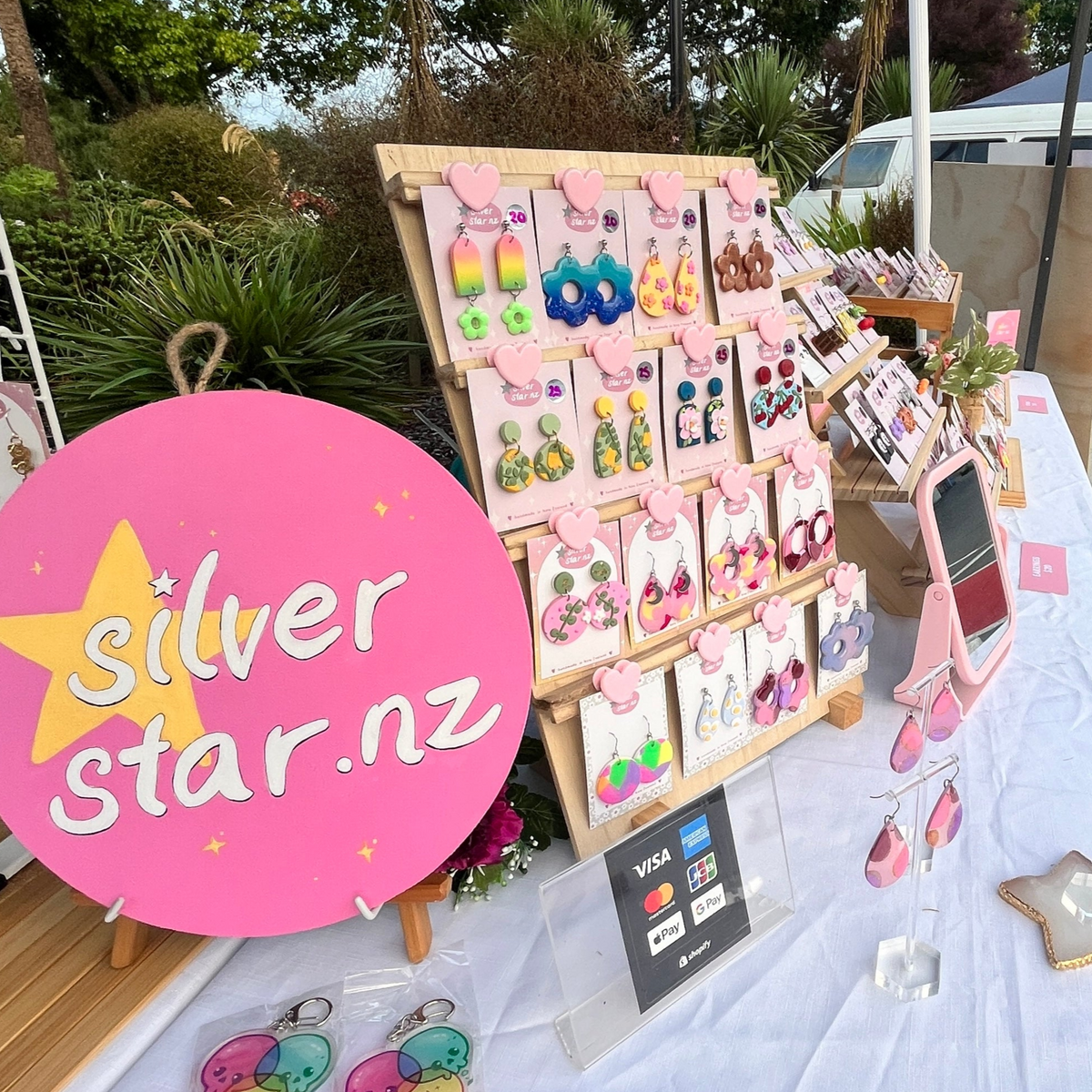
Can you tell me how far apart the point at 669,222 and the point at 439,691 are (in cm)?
66

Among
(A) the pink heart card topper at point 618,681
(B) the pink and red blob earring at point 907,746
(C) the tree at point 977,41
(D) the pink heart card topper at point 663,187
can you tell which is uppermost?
(C) the tree at point 977,41

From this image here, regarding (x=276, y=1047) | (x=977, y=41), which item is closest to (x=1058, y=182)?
(x=276, y=1047)

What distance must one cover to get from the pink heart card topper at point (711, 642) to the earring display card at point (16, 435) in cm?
100

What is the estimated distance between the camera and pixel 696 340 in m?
1.00

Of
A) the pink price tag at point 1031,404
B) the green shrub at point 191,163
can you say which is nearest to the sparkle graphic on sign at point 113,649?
the pink price tag at point 1031,404

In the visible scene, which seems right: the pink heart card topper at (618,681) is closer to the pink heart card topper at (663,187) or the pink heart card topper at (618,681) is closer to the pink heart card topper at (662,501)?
the pink heart card topper at (662,501)

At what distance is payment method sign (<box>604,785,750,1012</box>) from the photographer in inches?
31.3

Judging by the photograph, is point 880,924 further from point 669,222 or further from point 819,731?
point 669,222

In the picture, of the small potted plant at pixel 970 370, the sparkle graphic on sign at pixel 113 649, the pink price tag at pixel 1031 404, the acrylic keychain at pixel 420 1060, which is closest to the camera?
the sparkle graphic on sign at pixel 113 649

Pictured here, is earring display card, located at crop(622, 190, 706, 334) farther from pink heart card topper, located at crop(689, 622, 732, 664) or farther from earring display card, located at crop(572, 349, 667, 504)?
pink heart card topper, located at crop(689, 622, 732, 664)

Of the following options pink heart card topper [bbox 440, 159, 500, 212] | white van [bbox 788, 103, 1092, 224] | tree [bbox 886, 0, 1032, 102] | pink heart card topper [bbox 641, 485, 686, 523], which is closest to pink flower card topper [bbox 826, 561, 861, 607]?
pink heart card topper [bbox 641, 485, 686, 523]

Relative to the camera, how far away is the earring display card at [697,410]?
1.00 metres

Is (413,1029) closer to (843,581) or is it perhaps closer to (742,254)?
(843,581)

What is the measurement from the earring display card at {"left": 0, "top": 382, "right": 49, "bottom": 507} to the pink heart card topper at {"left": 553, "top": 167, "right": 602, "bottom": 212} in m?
0.82
